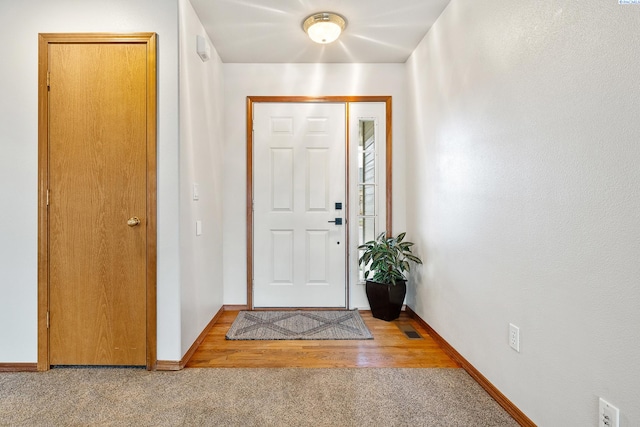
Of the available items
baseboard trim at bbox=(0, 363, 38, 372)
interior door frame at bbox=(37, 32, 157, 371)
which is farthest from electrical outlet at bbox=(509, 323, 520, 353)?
baseboard trim at bbox=(0, 363, 38, 372)

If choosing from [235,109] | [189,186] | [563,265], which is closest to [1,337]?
[189,186]

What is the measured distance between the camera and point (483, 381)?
1778 millimetres

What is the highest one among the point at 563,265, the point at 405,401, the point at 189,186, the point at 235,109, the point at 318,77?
the point at 318,77

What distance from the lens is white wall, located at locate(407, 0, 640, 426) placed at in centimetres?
103

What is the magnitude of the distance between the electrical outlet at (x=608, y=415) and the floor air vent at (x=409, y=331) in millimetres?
1414

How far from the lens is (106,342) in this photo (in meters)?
1.96

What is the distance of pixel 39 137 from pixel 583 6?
281 centimetres

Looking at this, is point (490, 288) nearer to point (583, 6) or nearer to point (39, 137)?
point (583, 6)

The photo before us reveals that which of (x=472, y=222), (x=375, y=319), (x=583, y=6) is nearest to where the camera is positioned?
(x=583, y=6)

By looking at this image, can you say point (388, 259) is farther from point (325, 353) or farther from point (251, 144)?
point (251, 144)

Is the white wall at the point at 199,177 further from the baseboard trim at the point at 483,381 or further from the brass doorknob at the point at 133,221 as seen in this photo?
the baseboard trim at the point at 483,381

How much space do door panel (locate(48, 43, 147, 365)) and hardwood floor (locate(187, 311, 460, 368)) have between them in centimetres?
50

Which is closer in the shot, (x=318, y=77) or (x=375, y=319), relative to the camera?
(x=375, y=319)

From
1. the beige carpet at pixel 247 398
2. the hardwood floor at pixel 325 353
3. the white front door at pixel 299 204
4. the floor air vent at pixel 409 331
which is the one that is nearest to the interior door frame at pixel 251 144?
the white front door at pixel 299 204
